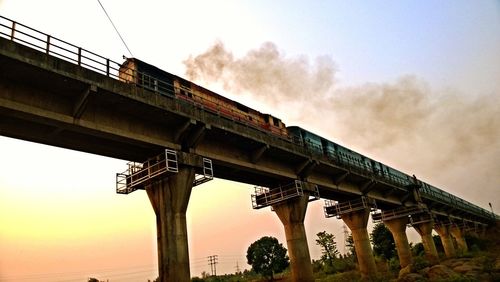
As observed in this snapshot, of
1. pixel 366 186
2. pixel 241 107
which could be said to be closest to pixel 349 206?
pixel 366 186

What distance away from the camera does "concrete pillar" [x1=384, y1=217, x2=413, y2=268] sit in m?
43.0

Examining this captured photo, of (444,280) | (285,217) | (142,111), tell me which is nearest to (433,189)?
(444,280)

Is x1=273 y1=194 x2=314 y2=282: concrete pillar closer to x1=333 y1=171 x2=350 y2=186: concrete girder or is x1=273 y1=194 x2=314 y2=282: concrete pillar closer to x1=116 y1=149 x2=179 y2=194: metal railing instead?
x1=333 y1=171 x2=350 y2=186: concrete girder

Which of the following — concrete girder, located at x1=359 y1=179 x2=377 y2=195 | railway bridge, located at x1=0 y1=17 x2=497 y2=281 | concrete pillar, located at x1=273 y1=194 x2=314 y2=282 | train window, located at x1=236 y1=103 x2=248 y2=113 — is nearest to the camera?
railway bridge, located at x1=0 y1=17 x2=497 y2=281

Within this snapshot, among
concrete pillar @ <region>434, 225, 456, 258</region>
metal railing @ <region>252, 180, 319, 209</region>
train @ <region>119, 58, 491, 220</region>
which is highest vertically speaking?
train @ <region>119, 58, 491, 220</region>

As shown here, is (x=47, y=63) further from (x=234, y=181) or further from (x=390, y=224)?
(x=390, y=224)

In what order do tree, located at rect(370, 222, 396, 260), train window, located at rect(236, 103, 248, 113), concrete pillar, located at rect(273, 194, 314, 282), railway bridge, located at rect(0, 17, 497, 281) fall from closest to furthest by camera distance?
1. railway bridge, located at rect(0, 17, 497, 281)
2. concrete pillar, located at rect(273, 194, 314, 282)
3. train window, located at rect(236, 103, 248, 113)
4. tree, located at rect(370, 222, 396, 260)

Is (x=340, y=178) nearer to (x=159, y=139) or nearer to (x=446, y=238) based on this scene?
(x=159, y=139)

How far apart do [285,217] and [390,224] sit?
23268 millimetres

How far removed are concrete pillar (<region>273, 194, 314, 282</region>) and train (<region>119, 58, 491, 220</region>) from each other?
4710 mm

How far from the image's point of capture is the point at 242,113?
2884cm

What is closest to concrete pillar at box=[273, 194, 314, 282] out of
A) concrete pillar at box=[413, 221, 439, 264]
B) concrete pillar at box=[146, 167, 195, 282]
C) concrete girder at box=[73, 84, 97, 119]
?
concrete pillar at box=[146, 167, 195, 282]

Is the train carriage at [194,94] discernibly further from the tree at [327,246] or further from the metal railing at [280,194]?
the tree at [327,246]

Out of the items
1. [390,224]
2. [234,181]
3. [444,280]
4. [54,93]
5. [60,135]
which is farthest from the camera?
[390,224]
